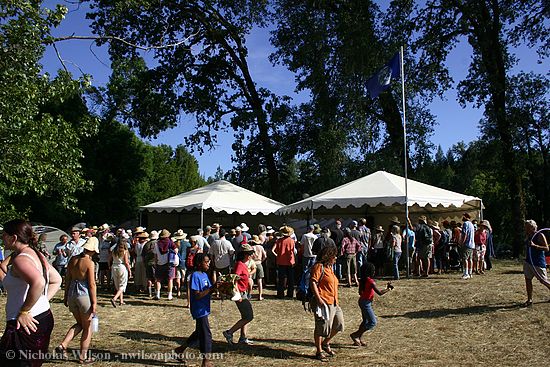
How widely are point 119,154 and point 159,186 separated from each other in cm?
1614

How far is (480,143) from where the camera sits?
2770 cm

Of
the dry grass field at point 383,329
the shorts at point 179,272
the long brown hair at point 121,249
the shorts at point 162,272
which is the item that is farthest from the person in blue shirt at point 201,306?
the shorts at point 179,272

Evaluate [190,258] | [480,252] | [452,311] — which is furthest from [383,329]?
[480,252]

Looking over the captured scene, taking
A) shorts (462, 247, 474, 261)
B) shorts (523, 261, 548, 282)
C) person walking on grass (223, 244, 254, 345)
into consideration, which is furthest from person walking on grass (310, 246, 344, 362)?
shorts (462, 247, 474, 261)

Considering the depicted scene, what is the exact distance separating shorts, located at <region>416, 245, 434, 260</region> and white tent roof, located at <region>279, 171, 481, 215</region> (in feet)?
4.98

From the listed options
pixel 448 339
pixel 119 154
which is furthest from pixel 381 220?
pixel 119 154

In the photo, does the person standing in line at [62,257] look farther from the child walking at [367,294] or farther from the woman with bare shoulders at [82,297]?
the child walking at [367,294]

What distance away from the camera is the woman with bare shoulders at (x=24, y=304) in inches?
150

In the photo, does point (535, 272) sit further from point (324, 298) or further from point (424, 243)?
point (424, 243)

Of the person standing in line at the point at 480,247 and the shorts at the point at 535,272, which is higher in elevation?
the person standing in line at the point at 480,247

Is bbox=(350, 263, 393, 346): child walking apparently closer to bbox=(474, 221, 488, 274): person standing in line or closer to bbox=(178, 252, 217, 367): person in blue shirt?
bbox=(178, 252, 217, 367): person in blue shirt

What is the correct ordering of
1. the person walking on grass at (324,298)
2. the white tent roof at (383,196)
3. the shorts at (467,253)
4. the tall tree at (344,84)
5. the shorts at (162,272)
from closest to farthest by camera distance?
the person walking on grass at (324,298)
the shorts at (162,272)
the shorts at (467,253)
the white tent roof at (383,196)
the tall tree at (344,84)

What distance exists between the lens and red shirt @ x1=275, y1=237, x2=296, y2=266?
12047mm

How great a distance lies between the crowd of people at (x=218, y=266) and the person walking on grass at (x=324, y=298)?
0.01 meters
